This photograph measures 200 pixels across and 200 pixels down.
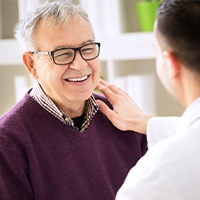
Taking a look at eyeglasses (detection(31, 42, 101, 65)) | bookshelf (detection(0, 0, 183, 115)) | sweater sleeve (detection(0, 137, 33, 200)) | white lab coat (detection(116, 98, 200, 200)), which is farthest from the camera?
bookshelf (detection(0, 0, 183, 115))

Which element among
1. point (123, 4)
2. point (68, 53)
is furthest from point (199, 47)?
point (123, 4)

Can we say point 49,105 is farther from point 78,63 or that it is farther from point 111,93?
point 111,93

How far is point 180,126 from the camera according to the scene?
1262 mm

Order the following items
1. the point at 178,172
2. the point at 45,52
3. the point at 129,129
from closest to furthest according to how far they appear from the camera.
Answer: the point at 178,172 → the point at 45,52 → the point at 129,129

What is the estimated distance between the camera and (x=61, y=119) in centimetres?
176

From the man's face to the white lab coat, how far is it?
0.65 meters

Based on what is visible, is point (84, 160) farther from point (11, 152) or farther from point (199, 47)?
point (199, 47)

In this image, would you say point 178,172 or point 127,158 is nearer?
point 178,172

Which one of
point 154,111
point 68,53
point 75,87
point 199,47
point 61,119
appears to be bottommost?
point 154,111

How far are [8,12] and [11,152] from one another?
1.39 metres

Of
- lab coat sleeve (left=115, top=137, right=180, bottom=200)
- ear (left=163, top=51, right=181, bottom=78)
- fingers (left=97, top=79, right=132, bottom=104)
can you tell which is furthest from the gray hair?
lab coat sleeve (left=115, top=137, right=180, bottom=200)

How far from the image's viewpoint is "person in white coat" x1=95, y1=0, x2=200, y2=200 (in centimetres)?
112

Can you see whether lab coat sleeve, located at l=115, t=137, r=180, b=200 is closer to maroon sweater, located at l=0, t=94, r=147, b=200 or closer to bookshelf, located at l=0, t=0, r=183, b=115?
maroon sweater, located at l=0, t=94, r=147, b=200

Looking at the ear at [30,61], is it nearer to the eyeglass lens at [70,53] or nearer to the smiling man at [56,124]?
the smiling man at [56,124]
